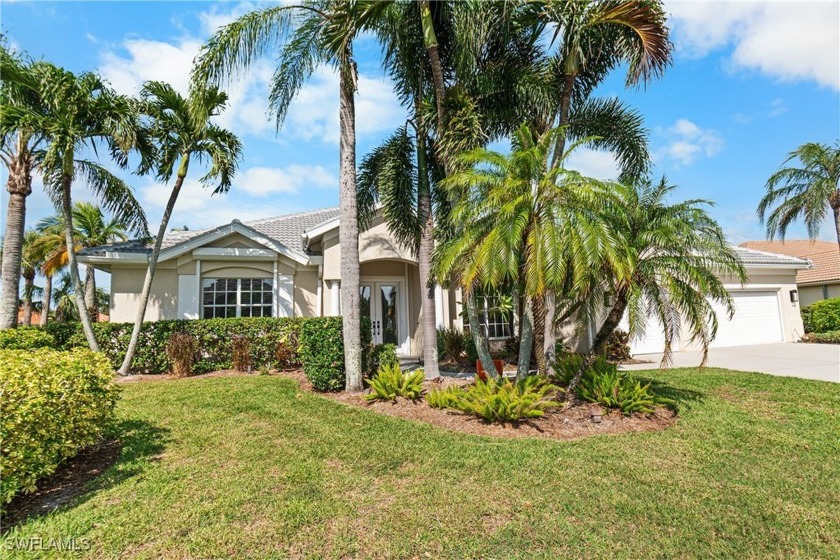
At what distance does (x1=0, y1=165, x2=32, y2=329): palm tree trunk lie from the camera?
10.8 metres

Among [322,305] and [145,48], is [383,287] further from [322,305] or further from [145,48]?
[145,48]

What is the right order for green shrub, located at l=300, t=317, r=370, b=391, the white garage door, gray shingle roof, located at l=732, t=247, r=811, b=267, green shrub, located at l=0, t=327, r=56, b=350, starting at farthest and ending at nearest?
gray shingle roof, located at l=732, t=247, r=811, b=267
the white garage door
green shrub, located at l=0, t=327, r=56, b=350
green shrub, located at l=300, t=317, r=370, b=391

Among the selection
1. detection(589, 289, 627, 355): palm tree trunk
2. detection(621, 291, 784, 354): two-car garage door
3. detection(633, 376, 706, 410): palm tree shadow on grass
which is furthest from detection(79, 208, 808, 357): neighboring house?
detection(589, 289, 627, 355): palm tree trunk

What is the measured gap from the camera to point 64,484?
15.3 feet

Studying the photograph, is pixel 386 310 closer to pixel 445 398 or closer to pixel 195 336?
pixel 195 336

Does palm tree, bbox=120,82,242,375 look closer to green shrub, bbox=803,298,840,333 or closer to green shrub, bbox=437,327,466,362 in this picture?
green shrub, bbox=437,327,466,362

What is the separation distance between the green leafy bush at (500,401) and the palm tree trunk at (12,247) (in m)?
11.5

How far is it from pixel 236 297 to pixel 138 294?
9.45 feet

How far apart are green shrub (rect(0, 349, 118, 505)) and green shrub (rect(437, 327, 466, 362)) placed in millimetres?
9772

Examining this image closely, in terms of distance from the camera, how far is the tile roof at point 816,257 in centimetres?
2239

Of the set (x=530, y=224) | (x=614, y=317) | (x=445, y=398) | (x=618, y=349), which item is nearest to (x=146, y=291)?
(x=445, y=398)

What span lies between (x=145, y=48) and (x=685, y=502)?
12465 millimetres

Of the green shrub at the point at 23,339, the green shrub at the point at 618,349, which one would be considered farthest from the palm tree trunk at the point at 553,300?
the green shrub at the point at 23,339

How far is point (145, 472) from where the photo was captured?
486 centimetres
